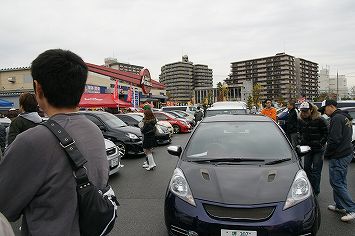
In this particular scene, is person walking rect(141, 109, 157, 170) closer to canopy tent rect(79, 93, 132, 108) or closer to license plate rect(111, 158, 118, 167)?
license plate rect(111, 158, 118, 167)

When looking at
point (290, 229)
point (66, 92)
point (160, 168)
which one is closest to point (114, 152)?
point (160, 168)

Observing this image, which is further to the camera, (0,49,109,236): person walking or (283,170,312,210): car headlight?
(283,170,312,210): car headlight

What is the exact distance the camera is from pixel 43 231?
1389 millimetres

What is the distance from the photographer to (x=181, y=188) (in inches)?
140

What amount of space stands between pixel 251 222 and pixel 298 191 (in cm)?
73

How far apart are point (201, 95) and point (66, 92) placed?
11155 centimetres

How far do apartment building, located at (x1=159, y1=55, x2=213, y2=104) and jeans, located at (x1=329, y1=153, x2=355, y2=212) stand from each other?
109366mm

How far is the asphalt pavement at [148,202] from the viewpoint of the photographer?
4254mm

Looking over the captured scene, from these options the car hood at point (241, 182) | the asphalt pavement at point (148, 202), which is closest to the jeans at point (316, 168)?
the asphalt pavement at point (148, 202)

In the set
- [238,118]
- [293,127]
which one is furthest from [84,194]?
[293,127]

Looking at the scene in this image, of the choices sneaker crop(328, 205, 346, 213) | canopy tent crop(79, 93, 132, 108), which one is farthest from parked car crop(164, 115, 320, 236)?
canopy tent crop(79, 93, 132, 108)

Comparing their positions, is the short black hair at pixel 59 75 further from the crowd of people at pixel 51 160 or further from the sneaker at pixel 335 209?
the sneaker at pixel 335 209

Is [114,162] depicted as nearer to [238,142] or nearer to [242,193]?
[238,142]

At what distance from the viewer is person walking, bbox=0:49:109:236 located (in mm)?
1358
